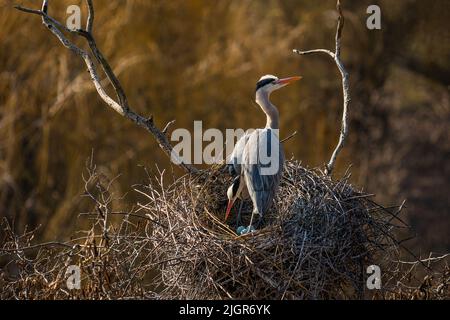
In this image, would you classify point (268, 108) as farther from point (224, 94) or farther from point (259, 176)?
point (224, 94)

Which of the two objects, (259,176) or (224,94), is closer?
(259,176)

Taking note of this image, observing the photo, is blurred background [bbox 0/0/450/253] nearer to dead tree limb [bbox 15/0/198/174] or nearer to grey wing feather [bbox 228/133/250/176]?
grey wing feather [bbox 228/133/250/176]

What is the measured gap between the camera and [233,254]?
18.9 feet

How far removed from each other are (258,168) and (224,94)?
19.5ft

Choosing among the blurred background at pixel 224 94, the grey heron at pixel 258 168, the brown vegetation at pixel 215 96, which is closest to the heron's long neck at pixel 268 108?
the grey heron at pixel 258 168

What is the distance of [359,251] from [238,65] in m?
6.60

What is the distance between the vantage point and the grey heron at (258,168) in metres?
6.38

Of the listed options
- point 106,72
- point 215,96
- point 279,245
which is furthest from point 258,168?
point 215,96

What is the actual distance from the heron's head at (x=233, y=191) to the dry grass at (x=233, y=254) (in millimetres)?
120

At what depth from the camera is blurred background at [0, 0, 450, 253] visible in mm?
10852

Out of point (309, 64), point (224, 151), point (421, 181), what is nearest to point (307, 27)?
point (309, 64)

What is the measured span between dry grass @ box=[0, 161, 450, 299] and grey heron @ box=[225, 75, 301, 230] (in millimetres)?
143

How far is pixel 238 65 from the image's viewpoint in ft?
40.6
